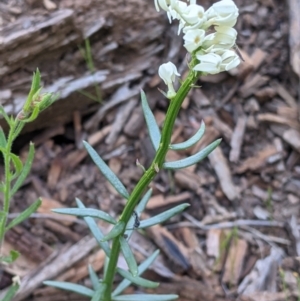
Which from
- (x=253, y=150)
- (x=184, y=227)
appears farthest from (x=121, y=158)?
(x=253, y=150)

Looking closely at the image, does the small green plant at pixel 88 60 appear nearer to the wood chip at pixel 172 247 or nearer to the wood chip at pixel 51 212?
the wood chip at pixel 51 212

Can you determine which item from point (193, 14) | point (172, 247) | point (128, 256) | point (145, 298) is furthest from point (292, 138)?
point (193, 14)

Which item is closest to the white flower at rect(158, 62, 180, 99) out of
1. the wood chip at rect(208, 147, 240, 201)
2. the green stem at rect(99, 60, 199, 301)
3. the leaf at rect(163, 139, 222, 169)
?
the green stem at rect(99, 60, 199, 301)

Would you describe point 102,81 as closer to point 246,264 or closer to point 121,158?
A: point 121,158

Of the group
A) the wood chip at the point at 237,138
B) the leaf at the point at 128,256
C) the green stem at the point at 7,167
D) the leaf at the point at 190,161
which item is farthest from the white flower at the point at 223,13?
the wood chip at the point at 237,138

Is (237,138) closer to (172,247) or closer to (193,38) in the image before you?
(172,247)

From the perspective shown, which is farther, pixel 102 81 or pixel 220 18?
pixel 102 81

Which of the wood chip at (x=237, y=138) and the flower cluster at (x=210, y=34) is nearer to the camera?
the flower cluster at (x=210, y=34)

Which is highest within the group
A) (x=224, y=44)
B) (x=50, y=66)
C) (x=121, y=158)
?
(x=224, y=44)
